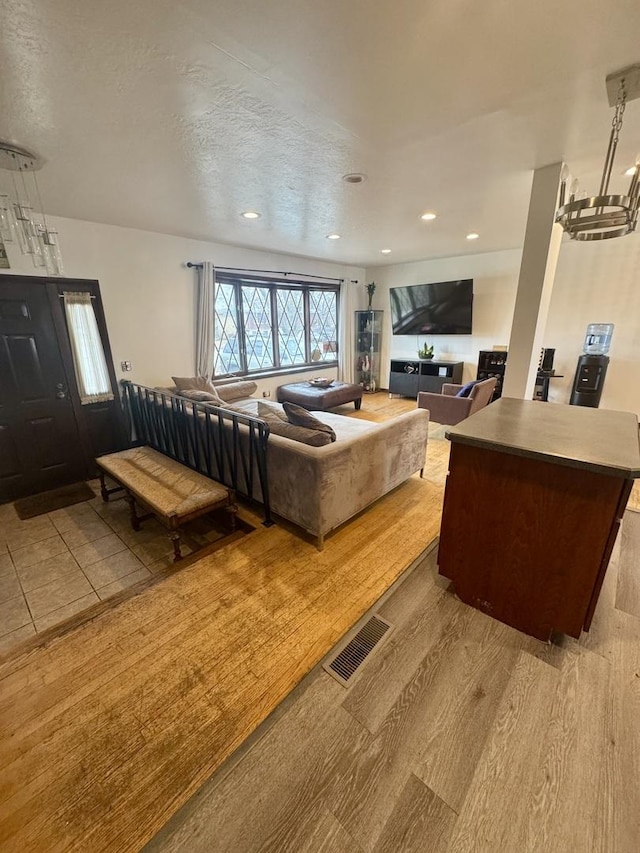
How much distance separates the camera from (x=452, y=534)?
1.87 m

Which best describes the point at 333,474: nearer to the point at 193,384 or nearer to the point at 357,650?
the point at 357,650

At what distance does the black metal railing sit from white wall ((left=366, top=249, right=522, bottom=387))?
4.97 meters

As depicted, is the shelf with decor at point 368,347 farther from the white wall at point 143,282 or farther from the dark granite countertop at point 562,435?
the dark granite countertop at point 562,435

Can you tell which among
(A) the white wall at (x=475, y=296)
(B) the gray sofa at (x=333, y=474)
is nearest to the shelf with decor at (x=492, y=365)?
(A) the white wall at (x=475, y=296)

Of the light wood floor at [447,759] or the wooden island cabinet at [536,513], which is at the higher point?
the wooden island cabinet at [536,513]

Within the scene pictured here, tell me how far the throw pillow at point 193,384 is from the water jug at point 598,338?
5.30 m

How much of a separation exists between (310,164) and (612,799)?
3421 millimetres

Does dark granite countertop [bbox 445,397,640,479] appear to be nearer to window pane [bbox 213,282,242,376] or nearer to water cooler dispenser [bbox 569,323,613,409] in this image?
water cooler dispenser [bbox 569,323,613,409]

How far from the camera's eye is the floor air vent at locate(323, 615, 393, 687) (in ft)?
5.02

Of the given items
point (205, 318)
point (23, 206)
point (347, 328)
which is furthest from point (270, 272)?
point (23, 206)

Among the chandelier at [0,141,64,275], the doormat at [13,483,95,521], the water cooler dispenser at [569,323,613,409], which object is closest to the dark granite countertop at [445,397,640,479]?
the chandelier at [0,141,64,275]

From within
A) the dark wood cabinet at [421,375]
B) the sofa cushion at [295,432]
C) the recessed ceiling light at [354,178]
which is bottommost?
the dark wood cabinet at [421,375]

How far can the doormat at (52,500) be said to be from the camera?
2960 mm

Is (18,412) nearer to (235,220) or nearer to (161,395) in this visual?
(161,395)
